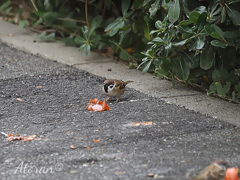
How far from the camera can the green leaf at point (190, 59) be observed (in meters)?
4.98

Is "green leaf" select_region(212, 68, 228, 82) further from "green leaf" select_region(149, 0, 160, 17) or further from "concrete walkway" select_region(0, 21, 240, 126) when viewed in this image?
"green leaf" select_region(149, 0, 160, 17)

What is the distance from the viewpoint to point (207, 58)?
4.84 metres

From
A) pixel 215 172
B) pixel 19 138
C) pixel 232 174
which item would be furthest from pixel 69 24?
pixel 232 174

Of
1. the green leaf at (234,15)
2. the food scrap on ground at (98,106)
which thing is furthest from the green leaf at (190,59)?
the food scrap on ground at (98,106)

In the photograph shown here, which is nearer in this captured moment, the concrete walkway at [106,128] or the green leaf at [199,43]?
the concrete walkway at [106,128]

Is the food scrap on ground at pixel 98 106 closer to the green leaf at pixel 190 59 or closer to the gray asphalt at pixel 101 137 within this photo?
the gray asphalt at pixel 101 137

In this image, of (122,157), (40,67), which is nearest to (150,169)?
(122,157)

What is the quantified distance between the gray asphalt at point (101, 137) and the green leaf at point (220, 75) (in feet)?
2.00

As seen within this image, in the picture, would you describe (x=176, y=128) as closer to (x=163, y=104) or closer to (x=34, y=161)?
(x=163, y=104)

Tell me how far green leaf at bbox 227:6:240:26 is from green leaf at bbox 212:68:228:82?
0.74 m

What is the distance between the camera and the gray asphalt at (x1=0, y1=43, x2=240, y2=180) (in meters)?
3.31

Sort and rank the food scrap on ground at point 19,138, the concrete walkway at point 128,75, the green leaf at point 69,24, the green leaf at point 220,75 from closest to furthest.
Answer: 1. the food scrap on ground at point 19,138
2. the concrete walkway at point 128,75
3. the green leaf at point 220,75
4. the green leaf at point 69,24

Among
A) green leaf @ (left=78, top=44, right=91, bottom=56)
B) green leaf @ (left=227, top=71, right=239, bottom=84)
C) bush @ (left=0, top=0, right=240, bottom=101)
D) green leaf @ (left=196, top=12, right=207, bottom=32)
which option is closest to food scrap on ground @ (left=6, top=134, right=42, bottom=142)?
bush @ (left=0, top=0, right=240, bottom=101)

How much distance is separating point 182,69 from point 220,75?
458 mm
